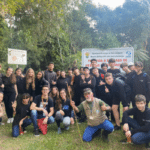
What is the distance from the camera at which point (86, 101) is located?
4090mm

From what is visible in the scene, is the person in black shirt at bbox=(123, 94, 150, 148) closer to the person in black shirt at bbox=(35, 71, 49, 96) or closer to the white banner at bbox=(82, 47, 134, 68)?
the person in black shirt at bbox=(35, 71, 49, 96)

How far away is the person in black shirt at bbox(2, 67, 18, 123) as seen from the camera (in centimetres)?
558

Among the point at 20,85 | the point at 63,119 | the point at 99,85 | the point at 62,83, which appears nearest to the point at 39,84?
the point at 20,85

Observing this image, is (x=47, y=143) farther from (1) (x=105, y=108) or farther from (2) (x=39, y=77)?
(2) (x=39, y=77)

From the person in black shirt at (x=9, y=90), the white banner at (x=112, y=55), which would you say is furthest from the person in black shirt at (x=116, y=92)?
the white banner at (x=112, y=55)

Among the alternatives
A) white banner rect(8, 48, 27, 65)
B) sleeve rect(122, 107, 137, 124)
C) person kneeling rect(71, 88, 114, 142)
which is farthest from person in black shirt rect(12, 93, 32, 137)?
white banner rect(8, 48, 27, 65)

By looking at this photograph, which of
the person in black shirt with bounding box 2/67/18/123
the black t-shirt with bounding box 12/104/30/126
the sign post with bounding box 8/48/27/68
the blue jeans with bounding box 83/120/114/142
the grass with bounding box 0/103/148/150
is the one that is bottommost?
the grass with bounding box 0/103/148/150

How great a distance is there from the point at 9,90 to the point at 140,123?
4.10 m

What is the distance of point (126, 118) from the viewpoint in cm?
377

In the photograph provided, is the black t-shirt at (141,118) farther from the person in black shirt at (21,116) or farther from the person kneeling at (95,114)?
the person in black shirt at (21,116)

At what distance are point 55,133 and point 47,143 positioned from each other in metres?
0.63

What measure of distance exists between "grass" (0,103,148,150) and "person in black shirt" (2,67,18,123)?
3.58ft

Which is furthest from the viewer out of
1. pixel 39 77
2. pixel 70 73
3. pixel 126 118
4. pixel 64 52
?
pixel 64 52

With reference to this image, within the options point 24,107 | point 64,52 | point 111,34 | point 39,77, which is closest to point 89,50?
point 39,77
